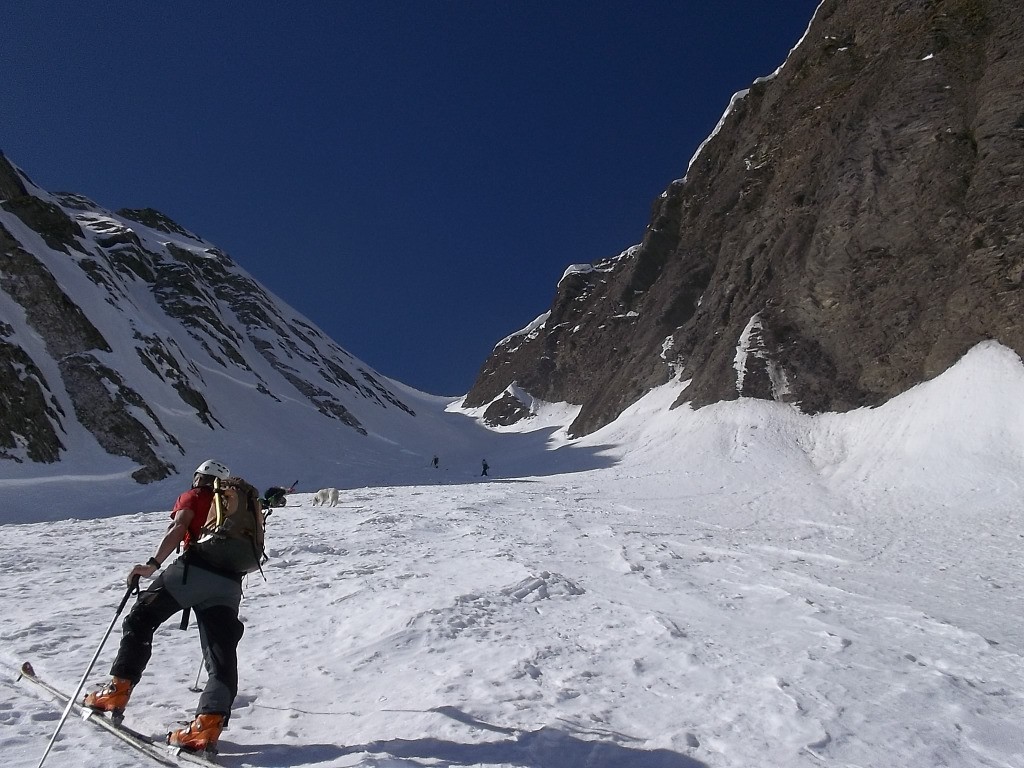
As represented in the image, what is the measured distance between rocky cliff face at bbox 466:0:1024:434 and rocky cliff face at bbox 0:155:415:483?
87.9 ft

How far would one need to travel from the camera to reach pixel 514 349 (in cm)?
11488

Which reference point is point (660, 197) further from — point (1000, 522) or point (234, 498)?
point (234, 498)

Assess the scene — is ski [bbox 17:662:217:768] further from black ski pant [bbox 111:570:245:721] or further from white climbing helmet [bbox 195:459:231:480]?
white climbing helmet [bbox 195:459:231:480]

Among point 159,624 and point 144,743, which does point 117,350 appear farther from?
point 144,743

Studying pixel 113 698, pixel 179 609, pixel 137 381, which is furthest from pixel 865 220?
pixel 137 381

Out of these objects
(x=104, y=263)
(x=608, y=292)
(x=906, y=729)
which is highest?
(x=608, y=292)

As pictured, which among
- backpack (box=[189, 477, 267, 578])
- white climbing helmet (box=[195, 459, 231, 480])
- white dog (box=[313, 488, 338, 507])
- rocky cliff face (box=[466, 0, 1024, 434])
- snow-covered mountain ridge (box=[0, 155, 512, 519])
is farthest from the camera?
rocky cliff face (box=[466, 0, 1024, 434])

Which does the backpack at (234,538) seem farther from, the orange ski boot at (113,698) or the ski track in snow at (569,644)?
the ski track in snow at (569,644)

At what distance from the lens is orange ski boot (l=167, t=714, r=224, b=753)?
355 cm

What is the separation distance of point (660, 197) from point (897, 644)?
2201 inches

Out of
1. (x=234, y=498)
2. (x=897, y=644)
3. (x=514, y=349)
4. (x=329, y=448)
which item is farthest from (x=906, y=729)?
(x=514, y=349)

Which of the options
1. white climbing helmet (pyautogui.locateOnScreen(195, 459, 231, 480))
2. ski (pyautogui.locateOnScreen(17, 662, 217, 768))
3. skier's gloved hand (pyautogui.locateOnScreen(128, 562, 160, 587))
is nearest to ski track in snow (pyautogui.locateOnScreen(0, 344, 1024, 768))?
ski (pyautogui.locateOnScreen(17, 662, 217, 768))

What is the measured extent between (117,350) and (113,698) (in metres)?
31.9

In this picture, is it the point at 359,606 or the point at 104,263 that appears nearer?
the point at 359,606
